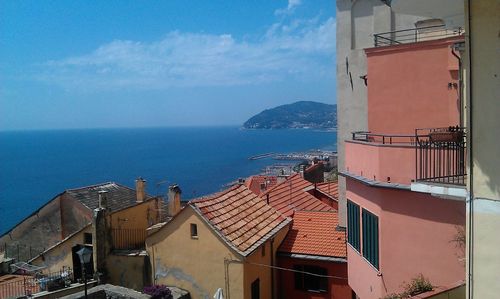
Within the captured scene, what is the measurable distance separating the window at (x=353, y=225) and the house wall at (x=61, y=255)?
12.1 metres

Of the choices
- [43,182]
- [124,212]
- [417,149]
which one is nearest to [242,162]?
[43,182]

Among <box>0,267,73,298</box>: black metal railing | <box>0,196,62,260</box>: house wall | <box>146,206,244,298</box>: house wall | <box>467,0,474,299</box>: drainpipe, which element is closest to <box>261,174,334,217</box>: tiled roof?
<box>146,206,244,298</box>: house wall

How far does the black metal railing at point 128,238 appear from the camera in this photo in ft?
66.1

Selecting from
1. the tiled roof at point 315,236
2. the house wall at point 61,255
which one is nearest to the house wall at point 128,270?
the house wall at point 61,255

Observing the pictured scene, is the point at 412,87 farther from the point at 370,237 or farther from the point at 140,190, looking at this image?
the point at 140,190

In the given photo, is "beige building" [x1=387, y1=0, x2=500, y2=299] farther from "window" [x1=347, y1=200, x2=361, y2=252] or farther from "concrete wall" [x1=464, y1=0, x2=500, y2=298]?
"window" [x1=347, y1=200, x2=361, y2=252]

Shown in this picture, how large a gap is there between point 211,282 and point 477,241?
12578 millimetres

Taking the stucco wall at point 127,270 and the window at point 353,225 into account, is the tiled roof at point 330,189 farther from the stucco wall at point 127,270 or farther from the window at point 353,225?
the window at point 353,225

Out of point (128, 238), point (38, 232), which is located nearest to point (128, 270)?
point (128, 238)

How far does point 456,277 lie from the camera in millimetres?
9945

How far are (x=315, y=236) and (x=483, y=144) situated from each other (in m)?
14.4

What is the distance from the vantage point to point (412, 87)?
40.2 ft

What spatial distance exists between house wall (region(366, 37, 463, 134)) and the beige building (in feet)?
20.0

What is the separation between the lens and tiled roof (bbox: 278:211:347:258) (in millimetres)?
18578
